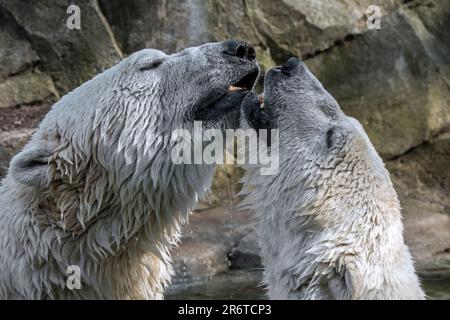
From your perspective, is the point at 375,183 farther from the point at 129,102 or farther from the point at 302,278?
the point at 129,102

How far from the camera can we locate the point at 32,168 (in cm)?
429

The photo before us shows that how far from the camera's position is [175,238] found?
463 cm

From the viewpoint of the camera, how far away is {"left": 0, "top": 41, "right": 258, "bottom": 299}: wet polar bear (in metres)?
4.26

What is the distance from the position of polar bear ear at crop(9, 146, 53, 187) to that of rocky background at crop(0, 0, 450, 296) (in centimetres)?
465

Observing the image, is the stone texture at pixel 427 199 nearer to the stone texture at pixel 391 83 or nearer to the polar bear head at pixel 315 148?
the stone texture at pixel 391 83

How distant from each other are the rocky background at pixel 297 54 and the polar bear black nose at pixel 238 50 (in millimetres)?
4482

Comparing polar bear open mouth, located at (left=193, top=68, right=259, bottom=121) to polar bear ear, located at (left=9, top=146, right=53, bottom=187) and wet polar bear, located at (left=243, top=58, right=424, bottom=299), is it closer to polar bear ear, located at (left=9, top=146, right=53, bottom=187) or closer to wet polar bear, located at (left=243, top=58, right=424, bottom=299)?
wet polar bear, located at (left=243, top=58, right=424, bottom=299)

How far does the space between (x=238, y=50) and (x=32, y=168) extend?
122 cm

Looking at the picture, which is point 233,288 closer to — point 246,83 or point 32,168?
point 246,83

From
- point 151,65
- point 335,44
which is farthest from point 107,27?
point 151,65

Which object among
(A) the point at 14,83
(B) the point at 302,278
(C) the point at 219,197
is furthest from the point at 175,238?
(A) the point at 14,83

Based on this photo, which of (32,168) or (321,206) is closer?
(321,206)
